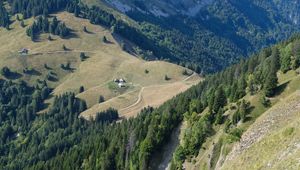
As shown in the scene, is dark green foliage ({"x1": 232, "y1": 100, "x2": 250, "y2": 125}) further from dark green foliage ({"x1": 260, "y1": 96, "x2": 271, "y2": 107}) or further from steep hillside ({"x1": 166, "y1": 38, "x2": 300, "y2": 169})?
dark green foliage ({"x1": 260, "y1": 96, "x2": 271, "y2": 107})

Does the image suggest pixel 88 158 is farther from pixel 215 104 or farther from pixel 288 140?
pixel 288 140

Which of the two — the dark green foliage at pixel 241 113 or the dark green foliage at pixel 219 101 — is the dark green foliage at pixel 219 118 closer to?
the dark green foliage at pixel 219 101

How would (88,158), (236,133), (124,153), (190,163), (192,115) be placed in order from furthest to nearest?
(88,158)
(124,153)
(192,115)
(190,163)
(236,133)

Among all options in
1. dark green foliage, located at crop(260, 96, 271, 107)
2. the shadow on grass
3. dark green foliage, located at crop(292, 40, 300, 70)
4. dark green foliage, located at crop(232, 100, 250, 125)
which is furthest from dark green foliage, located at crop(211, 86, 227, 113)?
dark green foliage, located at crop(292, 40, 300, 70)

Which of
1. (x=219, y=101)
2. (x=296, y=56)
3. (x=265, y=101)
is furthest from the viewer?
(x=219, y=101)

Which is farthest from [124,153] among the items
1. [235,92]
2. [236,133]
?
[236,133]

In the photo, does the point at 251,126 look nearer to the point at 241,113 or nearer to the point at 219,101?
the point at 241,113

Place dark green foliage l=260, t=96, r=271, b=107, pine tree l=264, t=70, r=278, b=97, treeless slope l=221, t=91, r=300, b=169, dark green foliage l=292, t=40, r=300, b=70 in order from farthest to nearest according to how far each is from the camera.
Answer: dark green foliage l=292, t=40, r=300, b=70, pine tree l=264, t=70, r=278, b=97, dark green foliage l=260, t=96, r=271, b=107, treeless slope l=221, t=91, r=300, b=169

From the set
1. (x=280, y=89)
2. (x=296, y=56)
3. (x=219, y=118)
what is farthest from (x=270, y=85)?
(x=219, y=118)
